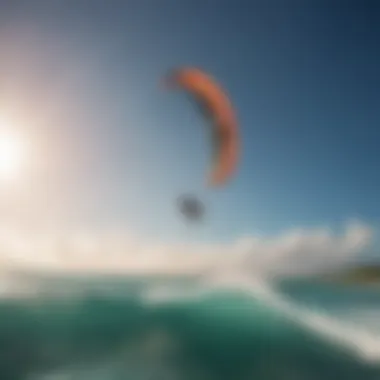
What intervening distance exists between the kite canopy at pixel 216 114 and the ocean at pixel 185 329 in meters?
0.30

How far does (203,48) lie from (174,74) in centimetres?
11

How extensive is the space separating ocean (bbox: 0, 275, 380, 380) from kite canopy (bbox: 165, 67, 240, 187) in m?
0.30

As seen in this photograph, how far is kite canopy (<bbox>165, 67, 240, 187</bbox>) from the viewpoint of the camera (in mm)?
1567

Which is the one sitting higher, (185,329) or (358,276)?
(358,276)

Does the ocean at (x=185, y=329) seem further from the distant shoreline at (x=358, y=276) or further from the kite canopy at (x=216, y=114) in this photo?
the kite canopy at (x=216, y=114)

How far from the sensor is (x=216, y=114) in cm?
157

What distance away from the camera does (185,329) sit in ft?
5.06

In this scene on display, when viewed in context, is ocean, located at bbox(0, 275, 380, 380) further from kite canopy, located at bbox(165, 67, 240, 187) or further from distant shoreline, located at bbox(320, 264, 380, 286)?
kite canopy, located at bbox(165, 67, 240, 187)

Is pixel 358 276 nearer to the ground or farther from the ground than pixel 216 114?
nearer to the ground

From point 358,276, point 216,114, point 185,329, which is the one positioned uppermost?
point 216,114

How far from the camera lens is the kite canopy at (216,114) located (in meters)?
1.57

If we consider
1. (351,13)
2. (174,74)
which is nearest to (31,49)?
(174,74)

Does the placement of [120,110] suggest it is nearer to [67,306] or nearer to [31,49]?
[31,49]

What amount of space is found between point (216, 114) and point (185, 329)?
0.57m
